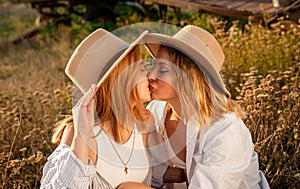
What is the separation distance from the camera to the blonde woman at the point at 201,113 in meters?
3.44

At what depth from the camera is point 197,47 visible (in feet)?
11.9

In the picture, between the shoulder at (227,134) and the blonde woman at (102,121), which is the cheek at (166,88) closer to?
the blonde woman at (102,121)

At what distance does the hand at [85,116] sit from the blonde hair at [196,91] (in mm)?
497

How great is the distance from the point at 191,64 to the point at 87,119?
656 mm

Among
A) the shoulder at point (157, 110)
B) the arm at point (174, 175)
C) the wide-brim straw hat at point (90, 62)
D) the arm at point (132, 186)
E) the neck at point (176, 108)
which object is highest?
the wide-brim straw hat at point (90, 62)

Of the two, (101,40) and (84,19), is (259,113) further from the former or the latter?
(84,19)

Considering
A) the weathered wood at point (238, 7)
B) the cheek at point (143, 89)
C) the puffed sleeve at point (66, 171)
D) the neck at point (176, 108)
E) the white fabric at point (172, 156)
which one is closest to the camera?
the puffed sleeve at point (66, 171)

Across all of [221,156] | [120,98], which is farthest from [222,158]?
[120,98]

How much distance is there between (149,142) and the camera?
12.5 ft

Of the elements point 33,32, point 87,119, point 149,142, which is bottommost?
point 33,32

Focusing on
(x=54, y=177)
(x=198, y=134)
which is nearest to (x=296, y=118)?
(x=198, y=134)

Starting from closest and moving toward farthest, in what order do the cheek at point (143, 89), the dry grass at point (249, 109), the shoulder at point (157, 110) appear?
the cheek at point (143, 89)
the shoulder at point (157, 110)
the dry grass at point (249, 109)

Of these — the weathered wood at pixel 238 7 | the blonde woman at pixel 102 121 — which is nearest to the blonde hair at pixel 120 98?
the blonde woman at pixel 102 121

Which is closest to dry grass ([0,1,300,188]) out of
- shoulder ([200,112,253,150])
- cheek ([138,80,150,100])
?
shoulder ([200,112,253,150])
